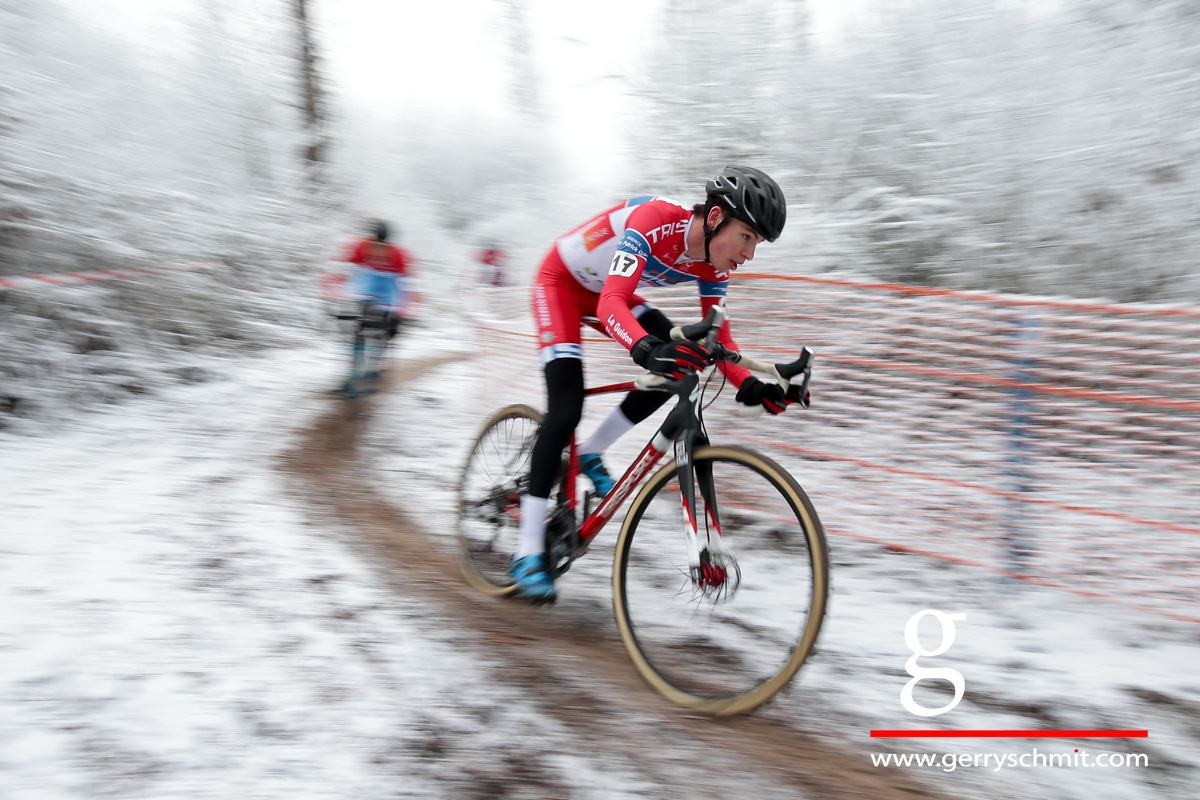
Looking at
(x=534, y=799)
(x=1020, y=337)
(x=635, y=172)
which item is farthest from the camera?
(x=635, y=172)

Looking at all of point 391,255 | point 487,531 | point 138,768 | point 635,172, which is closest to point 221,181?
point 391,255

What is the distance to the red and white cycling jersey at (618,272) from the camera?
2.81 m

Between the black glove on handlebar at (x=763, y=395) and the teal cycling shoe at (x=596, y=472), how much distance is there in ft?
3.10

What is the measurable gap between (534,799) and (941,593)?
2.47 meters

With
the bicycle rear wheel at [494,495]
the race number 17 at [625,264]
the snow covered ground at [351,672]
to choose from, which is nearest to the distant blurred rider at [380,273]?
the snow covered ground at [351,672]

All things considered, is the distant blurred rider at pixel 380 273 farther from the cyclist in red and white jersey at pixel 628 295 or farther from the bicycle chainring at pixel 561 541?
the bicycle chainring at pixel 561 541

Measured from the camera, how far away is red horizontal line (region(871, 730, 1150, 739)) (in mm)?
2430

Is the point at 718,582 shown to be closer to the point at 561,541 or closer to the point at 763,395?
the point at 763,395

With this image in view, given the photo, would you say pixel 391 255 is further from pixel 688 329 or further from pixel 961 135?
pixel 688 329

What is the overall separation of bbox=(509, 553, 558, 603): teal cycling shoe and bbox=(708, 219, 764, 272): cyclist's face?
1.59m

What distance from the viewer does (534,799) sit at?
6.79 feet

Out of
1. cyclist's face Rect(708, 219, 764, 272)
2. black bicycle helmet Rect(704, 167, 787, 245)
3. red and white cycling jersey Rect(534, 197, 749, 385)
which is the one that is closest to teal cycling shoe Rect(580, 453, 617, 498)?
red and white cycling jersey Rect(534, 197, 749, 385)

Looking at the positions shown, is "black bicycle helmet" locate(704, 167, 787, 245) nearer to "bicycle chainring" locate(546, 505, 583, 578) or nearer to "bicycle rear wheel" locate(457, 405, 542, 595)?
"bicycle rear wheel" locate(457, 405, 542, 595)

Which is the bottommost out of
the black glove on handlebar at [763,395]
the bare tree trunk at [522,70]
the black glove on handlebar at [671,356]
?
the black glove on handlebar at [763,395]
